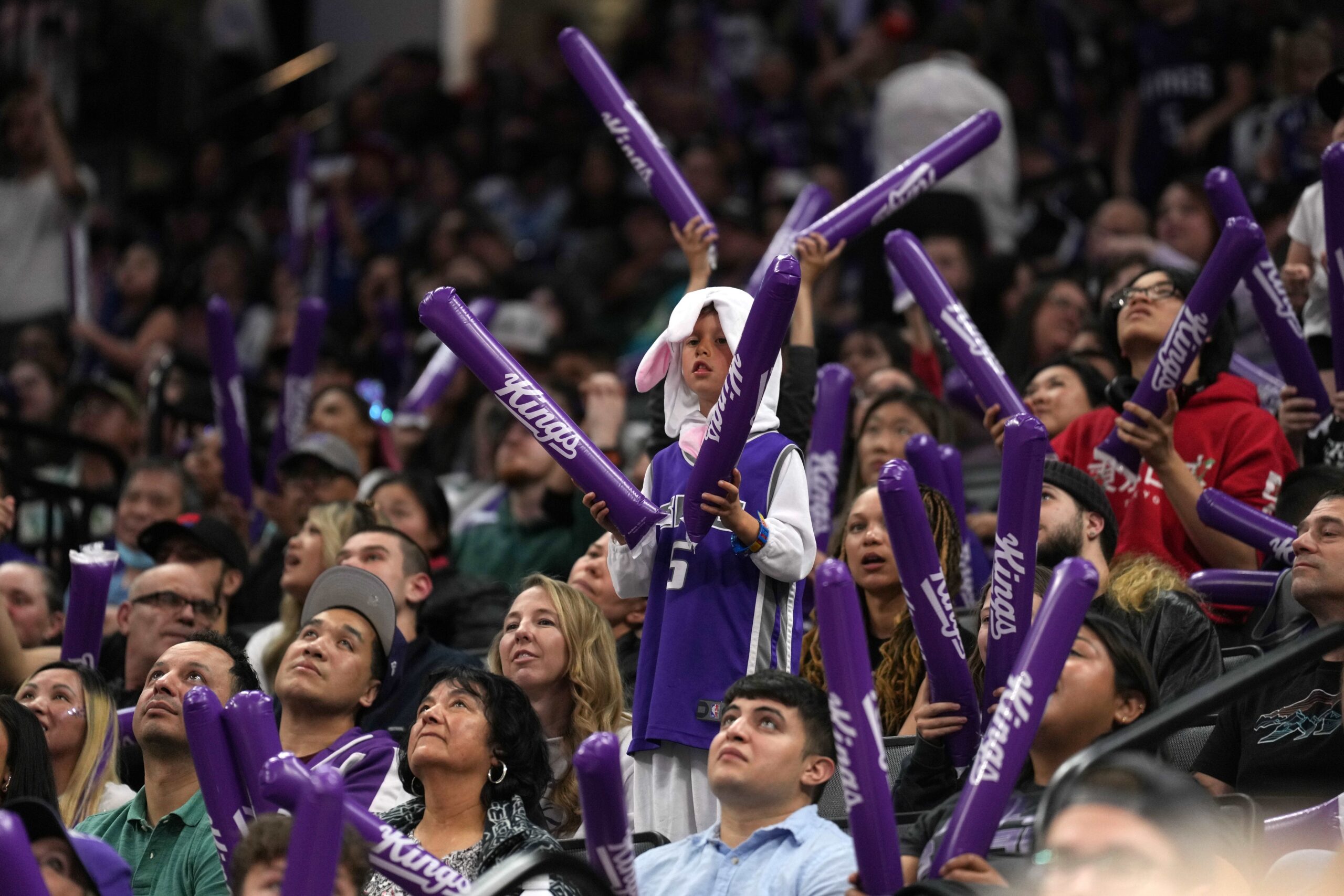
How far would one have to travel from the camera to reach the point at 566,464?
439 cm

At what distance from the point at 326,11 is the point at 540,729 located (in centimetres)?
1269

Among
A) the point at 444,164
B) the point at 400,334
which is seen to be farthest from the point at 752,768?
the point at 444,164

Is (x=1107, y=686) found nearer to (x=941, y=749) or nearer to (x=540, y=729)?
(x=941, y=749)

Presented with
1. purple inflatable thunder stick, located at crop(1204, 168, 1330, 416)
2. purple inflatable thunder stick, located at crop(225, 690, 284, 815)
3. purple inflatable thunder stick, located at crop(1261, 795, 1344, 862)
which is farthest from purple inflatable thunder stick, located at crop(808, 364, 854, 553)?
purple inflatable thunder stick, located at crop(225, 690, 284, 815)

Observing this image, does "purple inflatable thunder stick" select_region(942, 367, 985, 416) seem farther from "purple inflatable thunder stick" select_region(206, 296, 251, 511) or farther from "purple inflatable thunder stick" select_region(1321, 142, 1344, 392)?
"purple inflatable thunder stick" select_region(206, 296, 251, 511)

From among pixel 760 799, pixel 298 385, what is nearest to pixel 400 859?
pixel 760 799

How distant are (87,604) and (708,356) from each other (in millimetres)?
2061

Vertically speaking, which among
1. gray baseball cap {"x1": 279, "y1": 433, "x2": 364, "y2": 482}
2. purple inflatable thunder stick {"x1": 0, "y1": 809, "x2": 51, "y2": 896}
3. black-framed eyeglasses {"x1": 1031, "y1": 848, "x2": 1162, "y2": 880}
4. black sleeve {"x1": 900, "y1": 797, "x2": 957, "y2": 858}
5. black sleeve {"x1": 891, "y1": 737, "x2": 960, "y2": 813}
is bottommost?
gray baseball cap {"x1": 279, "y1": 433, "x2": 364, "y2": 482}

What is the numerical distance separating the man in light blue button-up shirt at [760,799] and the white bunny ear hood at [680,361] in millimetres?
707

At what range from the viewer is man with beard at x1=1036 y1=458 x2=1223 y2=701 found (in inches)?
180

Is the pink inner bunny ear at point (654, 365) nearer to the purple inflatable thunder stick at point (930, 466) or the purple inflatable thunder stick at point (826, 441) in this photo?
the purple inflatable thunder stick at point (930, 466)

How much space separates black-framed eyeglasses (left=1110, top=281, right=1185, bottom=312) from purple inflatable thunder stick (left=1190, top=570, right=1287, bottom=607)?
92 centimetres

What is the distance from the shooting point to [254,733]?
377cm

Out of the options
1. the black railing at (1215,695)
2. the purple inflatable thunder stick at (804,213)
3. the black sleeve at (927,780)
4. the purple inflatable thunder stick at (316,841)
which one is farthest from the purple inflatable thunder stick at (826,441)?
the purple inflatable thunder stick at (316,841)
